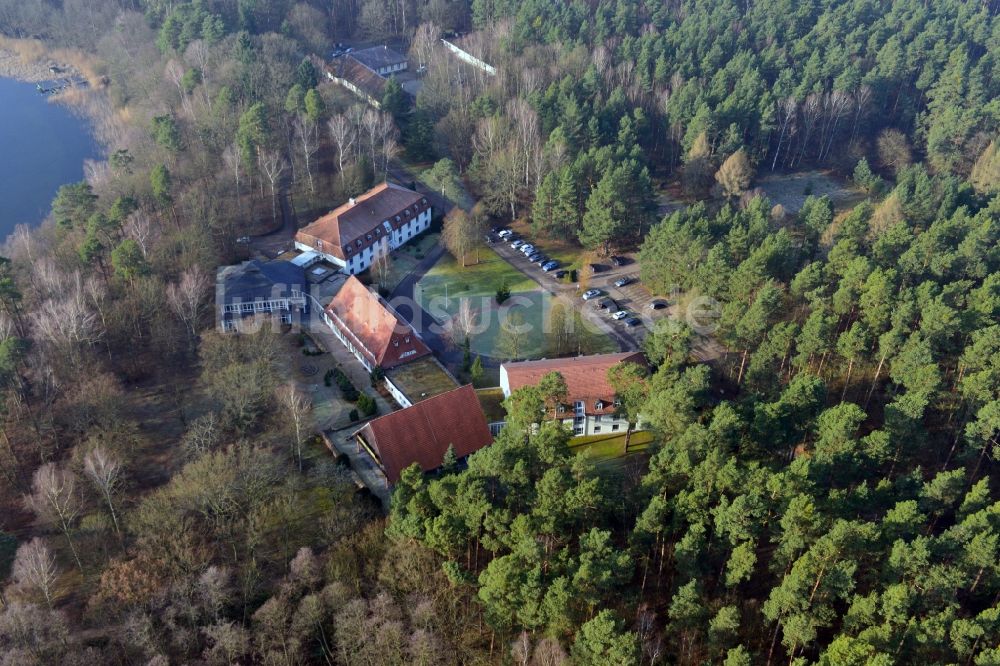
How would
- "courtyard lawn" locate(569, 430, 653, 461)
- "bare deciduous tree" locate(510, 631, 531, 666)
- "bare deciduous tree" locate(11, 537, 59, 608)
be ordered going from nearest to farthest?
"bare deciduous tree" locate(510, 631, 531, 666) < "bare deciduous tree" locate(11, 537, 59, 608) < "courtyard lawn" locate(569, 430, 653, 461)

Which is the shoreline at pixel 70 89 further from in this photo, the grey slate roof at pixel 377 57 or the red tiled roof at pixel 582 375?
the red tiled roof at pixel 582 375

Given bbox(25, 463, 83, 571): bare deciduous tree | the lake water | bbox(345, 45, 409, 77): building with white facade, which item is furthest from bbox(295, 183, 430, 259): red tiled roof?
bbox(345, 45, 409, 77): building with white facade

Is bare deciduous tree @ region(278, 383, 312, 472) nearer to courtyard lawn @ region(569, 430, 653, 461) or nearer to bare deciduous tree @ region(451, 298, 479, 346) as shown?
bare deciduous tree @ region(451, 298, 479, 346)

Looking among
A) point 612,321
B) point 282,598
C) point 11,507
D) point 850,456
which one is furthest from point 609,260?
point 11,507

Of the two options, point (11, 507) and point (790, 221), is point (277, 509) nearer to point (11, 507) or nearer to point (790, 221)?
point (11, 507)

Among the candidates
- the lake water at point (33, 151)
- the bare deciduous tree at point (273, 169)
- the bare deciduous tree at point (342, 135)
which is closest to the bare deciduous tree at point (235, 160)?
the bare deciduous tree at point (273, 169)

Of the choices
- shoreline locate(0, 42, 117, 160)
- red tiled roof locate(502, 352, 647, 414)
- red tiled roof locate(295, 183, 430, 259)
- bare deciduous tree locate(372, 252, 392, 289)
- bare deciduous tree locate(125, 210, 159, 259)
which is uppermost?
shoreline locate(0, 42, 117, 160)

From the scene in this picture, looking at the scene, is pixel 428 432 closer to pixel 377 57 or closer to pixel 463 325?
pixel 463 325
